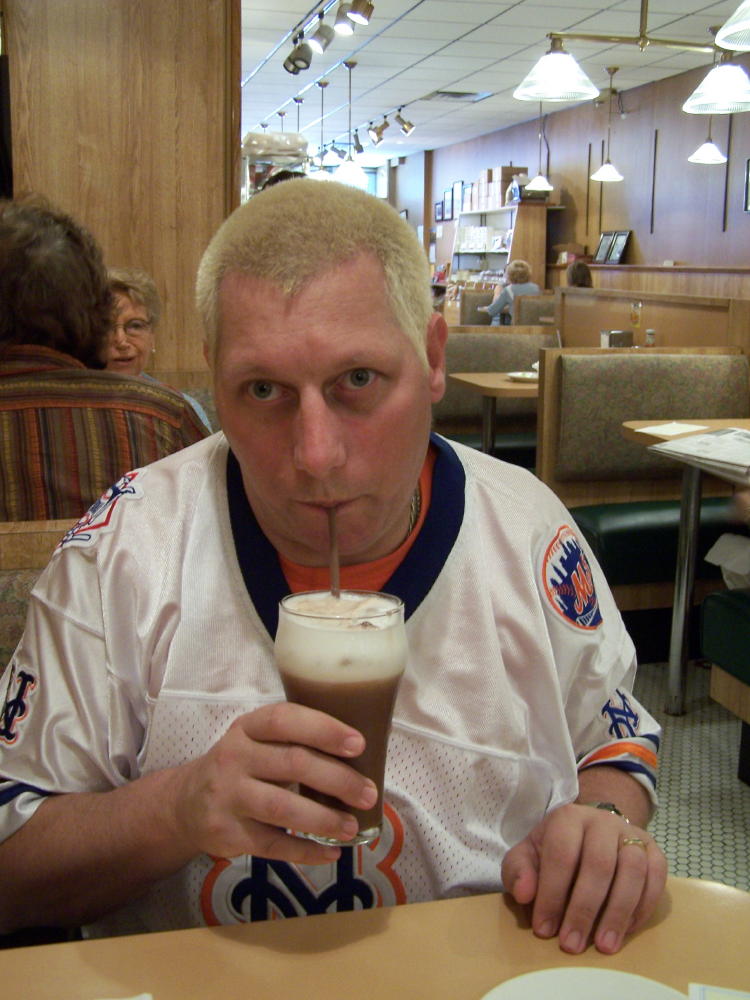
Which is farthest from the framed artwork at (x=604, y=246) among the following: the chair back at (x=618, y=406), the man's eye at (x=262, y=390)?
the man's eye at (x=262, y=390)

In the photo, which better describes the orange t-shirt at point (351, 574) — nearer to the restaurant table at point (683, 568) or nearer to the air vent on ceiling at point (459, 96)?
the restaurant table at point (683, 568)

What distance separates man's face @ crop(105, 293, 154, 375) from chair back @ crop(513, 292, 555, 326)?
6116 mm

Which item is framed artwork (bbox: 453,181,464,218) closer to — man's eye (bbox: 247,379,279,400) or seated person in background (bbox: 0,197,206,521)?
seated person in background (bbox: 0,197,206,521)

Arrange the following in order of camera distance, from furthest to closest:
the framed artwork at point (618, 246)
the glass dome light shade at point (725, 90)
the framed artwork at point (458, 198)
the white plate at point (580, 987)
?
1. the framed artwork at point (458, 198)
2. the framed artwork at point (618, 246)
3. the glass dome light shade at point (725, 90)
4. the white plate at point (580, 987)

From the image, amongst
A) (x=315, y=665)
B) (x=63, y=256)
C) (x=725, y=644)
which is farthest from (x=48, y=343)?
(x=725, y=644)

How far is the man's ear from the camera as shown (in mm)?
1061

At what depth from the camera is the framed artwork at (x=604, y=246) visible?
12.5 metres

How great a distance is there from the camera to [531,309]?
9.14 meters

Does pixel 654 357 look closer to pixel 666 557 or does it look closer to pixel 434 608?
pixel 666 557

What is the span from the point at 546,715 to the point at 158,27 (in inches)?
134

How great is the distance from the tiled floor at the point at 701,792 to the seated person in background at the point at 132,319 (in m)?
1.89

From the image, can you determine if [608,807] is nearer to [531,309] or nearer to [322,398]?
[322,398]

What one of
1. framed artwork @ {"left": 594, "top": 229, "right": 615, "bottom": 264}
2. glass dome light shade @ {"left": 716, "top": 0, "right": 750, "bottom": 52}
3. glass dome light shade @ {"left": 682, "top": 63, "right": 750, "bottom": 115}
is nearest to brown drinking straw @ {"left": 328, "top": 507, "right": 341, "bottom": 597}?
glass dome light shade @ {"left": 716, "top": 0, "right": 750, "bottom": 52}

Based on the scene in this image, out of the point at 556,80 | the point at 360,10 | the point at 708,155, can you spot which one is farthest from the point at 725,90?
the point at 708,155
